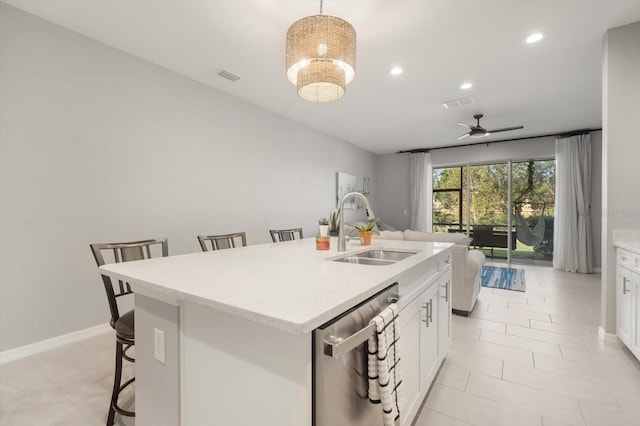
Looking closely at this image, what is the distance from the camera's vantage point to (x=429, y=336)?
172cm

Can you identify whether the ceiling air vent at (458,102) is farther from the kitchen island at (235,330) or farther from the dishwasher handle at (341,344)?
the dishwasher handle at (341,344)

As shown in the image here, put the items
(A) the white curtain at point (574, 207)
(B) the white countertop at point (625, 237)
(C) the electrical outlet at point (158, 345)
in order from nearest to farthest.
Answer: (C) the electrical outlet at point (158, 345) → (B) the white countertop at point (625, 237) → (A) the white curtain at point (574, 207)

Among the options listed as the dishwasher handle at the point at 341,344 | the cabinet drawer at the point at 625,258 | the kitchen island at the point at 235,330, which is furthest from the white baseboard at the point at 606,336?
the dishwasher handle at the point at 341,344

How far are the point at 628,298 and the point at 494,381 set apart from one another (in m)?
1.30

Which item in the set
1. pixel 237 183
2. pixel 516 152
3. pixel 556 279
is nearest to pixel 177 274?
pixel 237 183

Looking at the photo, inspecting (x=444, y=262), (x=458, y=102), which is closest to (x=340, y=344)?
(x=444, y=262)

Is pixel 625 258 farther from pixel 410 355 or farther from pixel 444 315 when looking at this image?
pixel 410 355

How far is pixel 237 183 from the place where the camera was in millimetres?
4043

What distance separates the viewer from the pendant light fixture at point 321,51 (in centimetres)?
178

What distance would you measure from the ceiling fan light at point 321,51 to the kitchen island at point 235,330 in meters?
1.28

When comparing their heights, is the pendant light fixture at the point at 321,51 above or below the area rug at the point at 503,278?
above

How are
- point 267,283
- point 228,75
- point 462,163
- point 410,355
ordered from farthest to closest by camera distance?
point 462,163, point 228,75, point 410,355, point 267,283

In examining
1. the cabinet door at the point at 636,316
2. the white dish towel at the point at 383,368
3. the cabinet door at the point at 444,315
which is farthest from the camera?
the cabinet door at the point at 636,316

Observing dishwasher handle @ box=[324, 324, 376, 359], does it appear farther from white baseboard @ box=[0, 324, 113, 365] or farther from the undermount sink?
white baseboard @ box=[0, 324, 113, 365]
